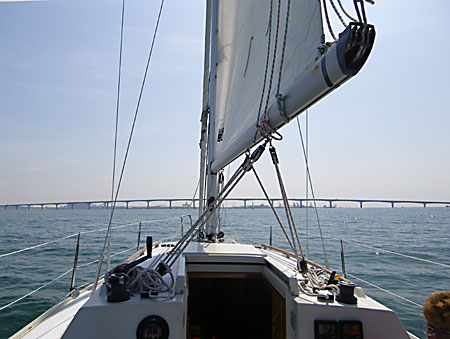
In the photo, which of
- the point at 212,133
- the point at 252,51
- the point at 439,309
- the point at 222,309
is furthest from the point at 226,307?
the point at 439,309

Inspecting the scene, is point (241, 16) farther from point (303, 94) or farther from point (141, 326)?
point (141, 326)

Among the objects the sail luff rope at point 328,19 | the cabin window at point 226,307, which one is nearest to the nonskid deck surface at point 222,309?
the cabin window at point 226,307

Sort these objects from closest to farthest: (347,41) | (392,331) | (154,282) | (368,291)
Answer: (347,41) < (392,331) < (154,282) < (368,291)

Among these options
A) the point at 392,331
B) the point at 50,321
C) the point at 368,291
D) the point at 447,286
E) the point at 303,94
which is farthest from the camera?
the point at 447,286

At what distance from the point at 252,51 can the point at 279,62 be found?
79cm

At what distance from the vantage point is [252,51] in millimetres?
2607

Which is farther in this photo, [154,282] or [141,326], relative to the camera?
[154,282]

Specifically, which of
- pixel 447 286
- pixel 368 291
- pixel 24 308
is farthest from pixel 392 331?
pixel 447 286

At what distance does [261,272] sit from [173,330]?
43.7 inches

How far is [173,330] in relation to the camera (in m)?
1.67

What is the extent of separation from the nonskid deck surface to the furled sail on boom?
3.07 ft

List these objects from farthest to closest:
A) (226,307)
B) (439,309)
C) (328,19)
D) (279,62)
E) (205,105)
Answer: (205,105) → (226,307) → (279,62) → (328,19) → (439,309)

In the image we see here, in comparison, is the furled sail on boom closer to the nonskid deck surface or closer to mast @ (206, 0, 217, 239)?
mast @ (206, 0, 217, 239)

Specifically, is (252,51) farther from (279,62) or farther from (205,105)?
(205,105)
